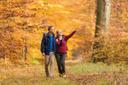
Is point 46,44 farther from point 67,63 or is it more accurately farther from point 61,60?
point 67,63

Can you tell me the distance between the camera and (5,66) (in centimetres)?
2552

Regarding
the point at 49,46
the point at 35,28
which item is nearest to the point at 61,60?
the point at 49,46

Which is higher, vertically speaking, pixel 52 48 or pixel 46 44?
pixel 46 44

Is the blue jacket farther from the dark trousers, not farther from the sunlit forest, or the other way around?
the sunlit forest

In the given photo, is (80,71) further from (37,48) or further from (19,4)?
(37,48)

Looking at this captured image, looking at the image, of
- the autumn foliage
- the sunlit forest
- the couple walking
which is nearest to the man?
the couple walking

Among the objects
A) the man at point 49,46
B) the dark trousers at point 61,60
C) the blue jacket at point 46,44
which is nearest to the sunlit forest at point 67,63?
the dark trousers at point 61,60

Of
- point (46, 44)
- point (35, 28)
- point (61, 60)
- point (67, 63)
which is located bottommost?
point (67, 63)

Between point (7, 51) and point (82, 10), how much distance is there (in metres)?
29.1

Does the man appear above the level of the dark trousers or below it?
above

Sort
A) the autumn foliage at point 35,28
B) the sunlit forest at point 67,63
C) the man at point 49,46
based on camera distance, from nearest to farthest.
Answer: the sunlit forest at point 67,63 < the man at point 49,46 < the autumn foliage at point 35,28

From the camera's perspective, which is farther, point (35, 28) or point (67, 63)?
point (67, 63)

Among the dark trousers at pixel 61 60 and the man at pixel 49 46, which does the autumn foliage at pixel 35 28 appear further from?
the man at pixel 49 46

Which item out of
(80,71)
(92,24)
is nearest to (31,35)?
(80,71)
